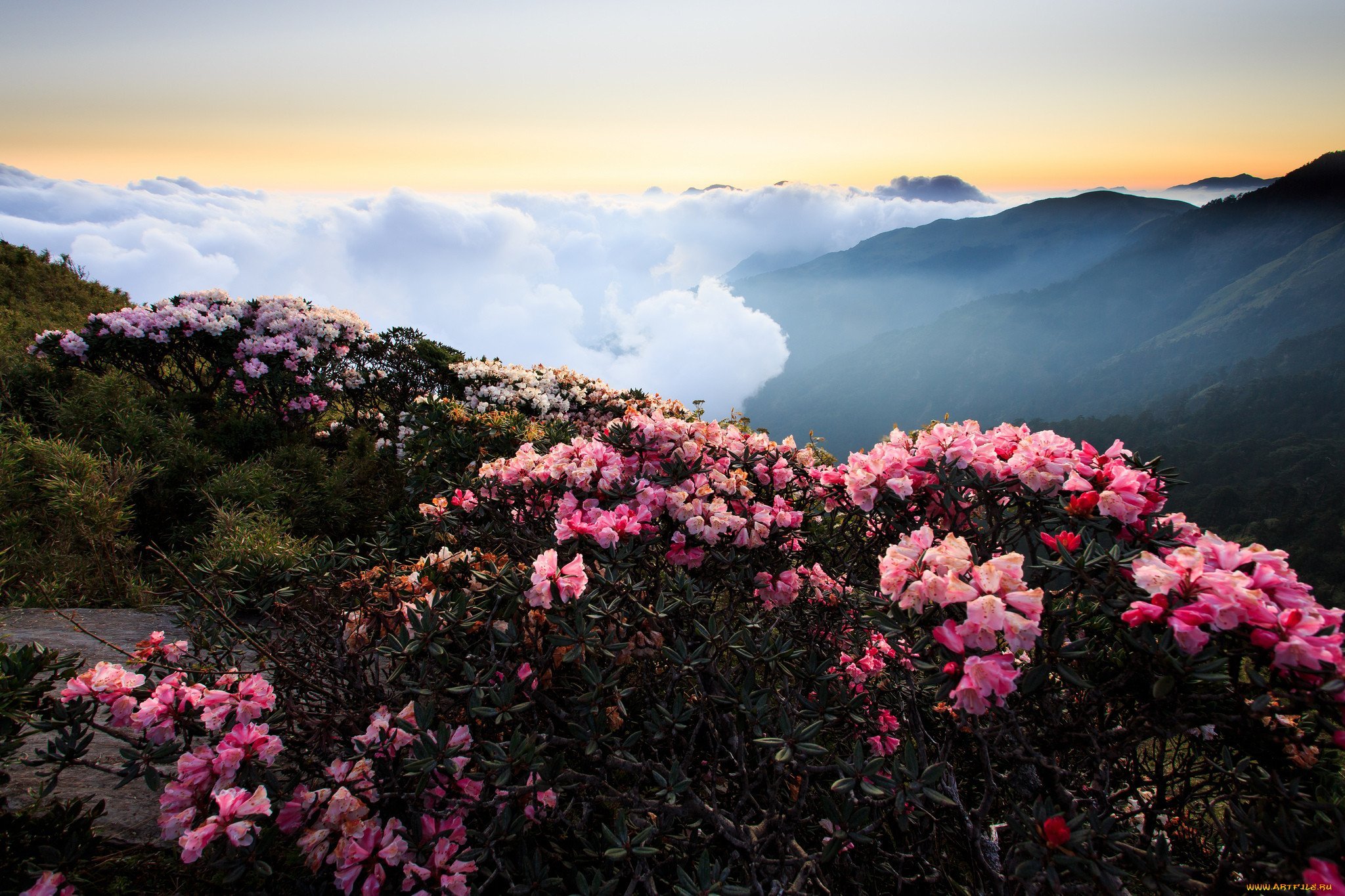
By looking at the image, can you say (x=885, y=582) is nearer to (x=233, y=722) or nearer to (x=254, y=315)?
(x=233, y=722)

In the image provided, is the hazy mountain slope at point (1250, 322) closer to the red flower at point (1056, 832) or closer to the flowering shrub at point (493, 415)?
the flowering shrub at point (493, 415)

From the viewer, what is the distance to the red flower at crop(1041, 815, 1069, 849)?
1.51 metres

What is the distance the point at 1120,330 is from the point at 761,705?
15887 centimetres

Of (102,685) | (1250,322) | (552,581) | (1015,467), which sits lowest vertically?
(1250,322)

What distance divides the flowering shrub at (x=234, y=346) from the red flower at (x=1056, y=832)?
9384 mm

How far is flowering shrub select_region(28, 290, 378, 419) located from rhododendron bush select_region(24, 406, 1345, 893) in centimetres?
654

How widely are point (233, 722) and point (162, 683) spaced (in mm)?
292

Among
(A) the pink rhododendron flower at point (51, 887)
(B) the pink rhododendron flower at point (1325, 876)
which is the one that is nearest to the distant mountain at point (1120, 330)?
(B) the pink rhododendron flower at point (1325, 876)

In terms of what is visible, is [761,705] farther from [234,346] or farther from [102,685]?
[234,346]

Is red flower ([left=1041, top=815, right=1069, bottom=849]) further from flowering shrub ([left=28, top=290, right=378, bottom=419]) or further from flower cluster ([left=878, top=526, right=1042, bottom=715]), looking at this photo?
flowering shrub ([left=28, top=290, right=378, bottom=419])

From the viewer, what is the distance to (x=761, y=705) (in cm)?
207

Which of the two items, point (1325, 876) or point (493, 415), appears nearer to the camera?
point (1325, 876)

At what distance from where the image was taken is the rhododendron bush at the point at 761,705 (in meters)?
1.63

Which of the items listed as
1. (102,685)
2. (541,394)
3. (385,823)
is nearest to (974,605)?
(385,823)
